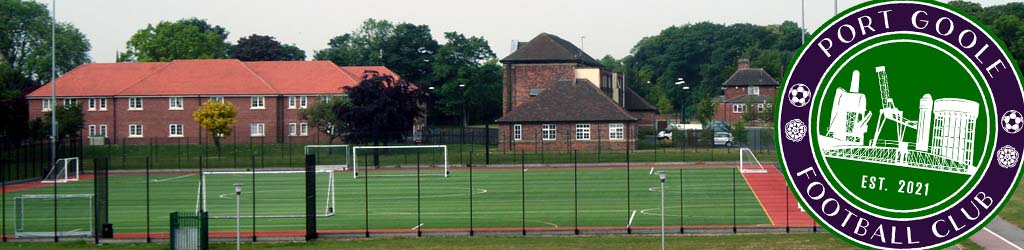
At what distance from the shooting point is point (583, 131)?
65000 millimetres

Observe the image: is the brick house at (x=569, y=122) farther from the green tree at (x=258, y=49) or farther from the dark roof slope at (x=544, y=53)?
the green tree at (x=258, y=49)

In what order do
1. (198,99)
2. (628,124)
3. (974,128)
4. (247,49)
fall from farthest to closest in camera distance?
1. (247,49)
2. (198,99)
3. (628,124)
4. (974,128)


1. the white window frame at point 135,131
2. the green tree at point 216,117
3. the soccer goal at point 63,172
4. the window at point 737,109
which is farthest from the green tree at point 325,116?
the window at point 737,109

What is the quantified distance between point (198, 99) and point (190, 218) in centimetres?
5075

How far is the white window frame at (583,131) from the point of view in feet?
213

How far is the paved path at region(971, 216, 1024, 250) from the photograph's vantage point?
898 inches

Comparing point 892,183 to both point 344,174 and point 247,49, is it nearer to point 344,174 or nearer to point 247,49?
point 344,174

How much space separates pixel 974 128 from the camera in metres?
→ 3.96

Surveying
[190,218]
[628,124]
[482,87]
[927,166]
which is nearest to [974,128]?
[927,166]

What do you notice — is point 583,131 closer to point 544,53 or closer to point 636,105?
point 544,53

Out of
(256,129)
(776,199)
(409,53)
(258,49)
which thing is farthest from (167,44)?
(776,199)

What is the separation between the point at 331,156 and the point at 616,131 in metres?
16.5

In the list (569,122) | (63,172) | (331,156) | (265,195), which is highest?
(569,122)

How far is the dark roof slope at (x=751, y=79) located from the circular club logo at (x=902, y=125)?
102m
